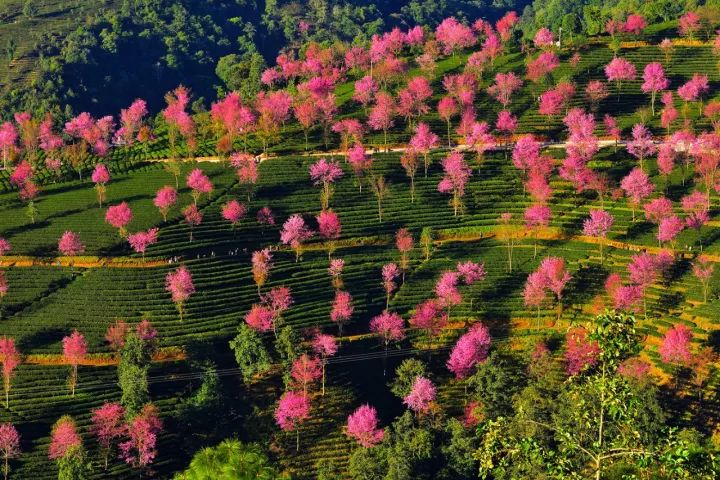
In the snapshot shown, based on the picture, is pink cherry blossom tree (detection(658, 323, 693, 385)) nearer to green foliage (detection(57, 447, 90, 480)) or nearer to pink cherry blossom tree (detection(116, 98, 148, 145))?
green foliage (detection(57, 447, 90, 480))

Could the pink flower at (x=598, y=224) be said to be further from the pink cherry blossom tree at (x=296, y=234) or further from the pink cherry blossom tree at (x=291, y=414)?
the pink cherry blossom tree at (x=291, y=414)

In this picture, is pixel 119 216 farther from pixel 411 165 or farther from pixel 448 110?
pixel 448 110

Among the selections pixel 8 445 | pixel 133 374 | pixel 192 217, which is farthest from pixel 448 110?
pixel 8 445

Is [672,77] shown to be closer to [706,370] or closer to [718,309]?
[718,309]

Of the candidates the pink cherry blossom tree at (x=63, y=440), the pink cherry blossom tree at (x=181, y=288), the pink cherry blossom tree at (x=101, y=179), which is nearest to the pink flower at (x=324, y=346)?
the pink cherry blossom tree at (x=181, y=288)

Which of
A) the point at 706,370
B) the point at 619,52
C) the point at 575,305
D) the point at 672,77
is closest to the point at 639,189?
the point at 575,305
